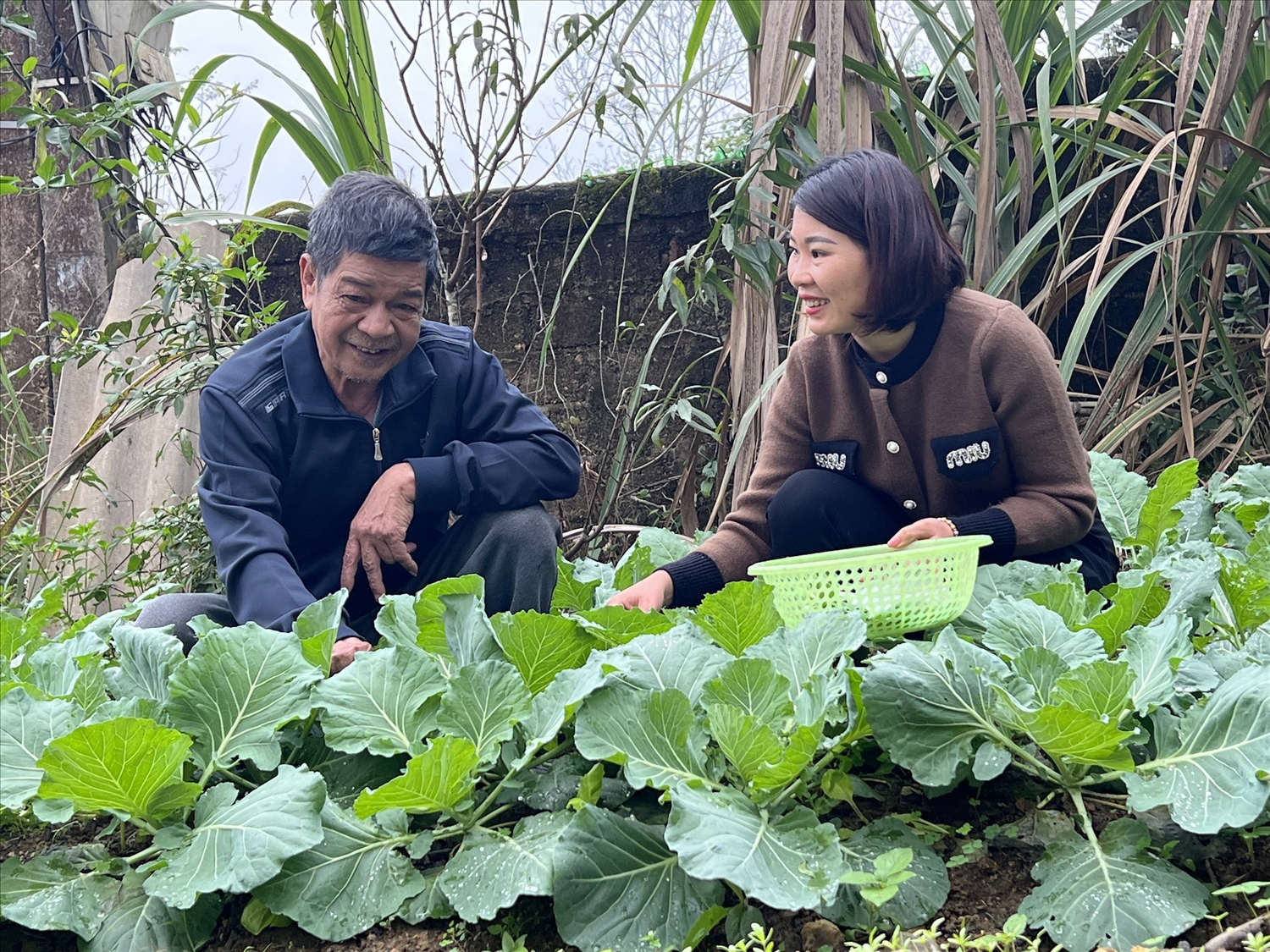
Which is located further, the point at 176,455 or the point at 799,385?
the point at 176,455

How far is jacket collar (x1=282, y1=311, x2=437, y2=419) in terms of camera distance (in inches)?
75.0

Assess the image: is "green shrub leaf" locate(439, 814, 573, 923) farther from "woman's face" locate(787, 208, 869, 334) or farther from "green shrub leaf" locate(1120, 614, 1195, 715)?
"woman's face" locate(787, 208, 869, 334)

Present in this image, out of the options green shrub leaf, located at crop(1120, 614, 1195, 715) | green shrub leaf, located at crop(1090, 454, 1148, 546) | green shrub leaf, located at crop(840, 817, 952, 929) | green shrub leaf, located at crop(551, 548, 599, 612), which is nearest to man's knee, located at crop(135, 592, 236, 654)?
green shrub leaf, located at crop(551, 548, 599, 612)

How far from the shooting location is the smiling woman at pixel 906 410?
1.80 m

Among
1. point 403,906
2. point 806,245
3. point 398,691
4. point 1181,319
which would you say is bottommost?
point 403,906

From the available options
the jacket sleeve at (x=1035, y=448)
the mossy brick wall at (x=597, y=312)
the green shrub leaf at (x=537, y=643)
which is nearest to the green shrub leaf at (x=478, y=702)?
the green shrub leaf at (x=537, y=643)

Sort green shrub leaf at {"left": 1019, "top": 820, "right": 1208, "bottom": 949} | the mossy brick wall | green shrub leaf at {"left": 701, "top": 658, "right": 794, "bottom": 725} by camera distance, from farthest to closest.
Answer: the mossy brick wall
green shrub leaf at {"left": 701, "top": 658, "right": 794, "bottom": 725}
green shrub leaf at {"left": 1019, "top": 820, "right": 1208, "bottom": 949}

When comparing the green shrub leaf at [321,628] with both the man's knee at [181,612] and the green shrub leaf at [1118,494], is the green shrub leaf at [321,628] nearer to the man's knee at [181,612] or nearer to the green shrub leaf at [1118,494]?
the man's knee at [181,612]

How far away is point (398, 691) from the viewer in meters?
1.35

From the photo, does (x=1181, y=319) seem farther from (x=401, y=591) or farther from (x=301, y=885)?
(x=301, y=885)

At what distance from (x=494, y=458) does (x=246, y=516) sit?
0.43m

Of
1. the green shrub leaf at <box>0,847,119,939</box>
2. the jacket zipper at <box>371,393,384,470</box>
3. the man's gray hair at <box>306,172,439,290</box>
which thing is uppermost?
the man's gray hair at <box>306,172,439,290</box>

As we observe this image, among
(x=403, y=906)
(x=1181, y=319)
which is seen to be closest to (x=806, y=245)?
(x=403, y=906)

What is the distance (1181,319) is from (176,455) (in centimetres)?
287
